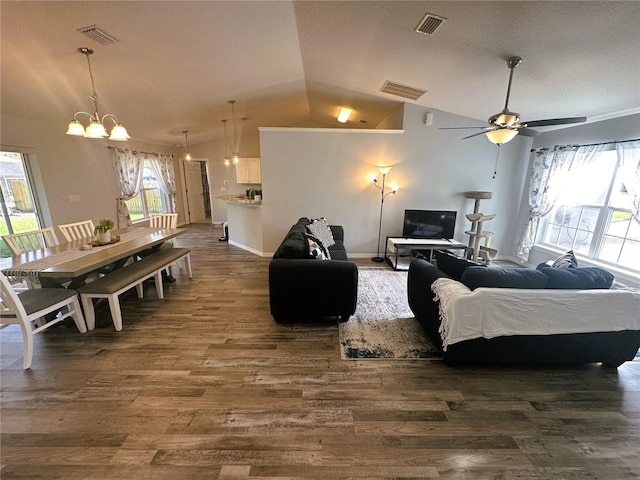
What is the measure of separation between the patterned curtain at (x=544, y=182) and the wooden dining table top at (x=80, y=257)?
242 inches

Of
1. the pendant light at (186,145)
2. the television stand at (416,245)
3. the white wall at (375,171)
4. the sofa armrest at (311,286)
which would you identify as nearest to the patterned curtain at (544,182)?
the white wall at (375,171)

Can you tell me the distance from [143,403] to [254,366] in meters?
0.79

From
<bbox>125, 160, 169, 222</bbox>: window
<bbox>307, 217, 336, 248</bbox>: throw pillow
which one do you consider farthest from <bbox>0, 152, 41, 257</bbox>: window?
<bbox>307, 217, 336, 248</bbox>: throw pillow

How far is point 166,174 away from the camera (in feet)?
24.9

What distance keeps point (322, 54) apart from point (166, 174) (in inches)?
247

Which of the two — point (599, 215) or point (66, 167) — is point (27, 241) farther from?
point (599, 215)

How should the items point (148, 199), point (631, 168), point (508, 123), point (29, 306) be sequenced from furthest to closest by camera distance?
point (148, 199), point (631, 168), point (508, 123), point (29, 306)

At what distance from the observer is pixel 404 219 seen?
16.4 feet

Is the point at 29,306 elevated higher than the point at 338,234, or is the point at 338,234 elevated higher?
the point at 338,234

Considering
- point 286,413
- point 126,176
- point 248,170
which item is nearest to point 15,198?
point 126,176

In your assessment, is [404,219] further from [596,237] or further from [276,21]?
[276,21]

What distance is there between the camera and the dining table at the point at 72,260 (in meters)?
2.25

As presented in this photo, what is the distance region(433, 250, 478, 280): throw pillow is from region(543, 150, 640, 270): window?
3027 mm

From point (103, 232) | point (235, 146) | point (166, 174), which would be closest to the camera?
point (103, 232)
